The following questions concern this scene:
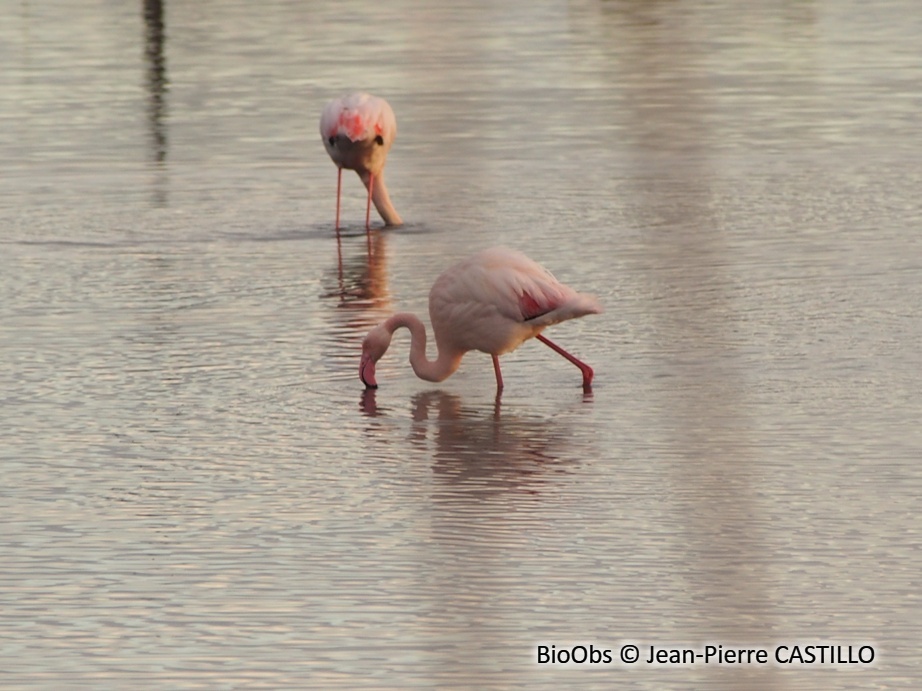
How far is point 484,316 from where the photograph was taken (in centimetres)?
949

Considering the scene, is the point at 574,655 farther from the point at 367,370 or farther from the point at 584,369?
the point at 367,370

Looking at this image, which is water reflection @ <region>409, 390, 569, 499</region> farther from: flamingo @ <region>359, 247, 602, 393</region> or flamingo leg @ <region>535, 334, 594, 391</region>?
flamingo leg @ <region>535, 334, 594, 391</region>

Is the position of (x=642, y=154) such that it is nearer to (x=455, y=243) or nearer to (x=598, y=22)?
(x=455, y=243)

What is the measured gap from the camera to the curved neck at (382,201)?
14.0 metres

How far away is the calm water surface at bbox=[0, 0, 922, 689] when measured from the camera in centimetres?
631

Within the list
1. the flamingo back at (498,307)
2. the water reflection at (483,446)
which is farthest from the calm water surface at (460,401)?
the flamingo back at (498,307)

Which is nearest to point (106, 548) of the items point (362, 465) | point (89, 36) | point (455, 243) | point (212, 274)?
point (362, 465)

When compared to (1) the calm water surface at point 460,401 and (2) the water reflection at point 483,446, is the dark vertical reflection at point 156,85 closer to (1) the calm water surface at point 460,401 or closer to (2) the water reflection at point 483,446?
(1) the calm water surface at point 460,401

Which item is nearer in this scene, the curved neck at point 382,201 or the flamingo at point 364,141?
the curved neck at point 382,201

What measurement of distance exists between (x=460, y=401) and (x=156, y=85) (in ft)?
40.1

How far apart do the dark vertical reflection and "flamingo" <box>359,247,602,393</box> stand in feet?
17.4

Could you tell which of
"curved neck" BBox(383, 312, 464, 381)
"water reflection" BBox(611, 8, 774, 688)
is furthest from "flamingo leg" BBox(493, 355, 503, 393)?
"water reflection" BBox(611, 8, 774, 688)

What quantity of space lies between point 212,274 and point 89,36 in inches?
544

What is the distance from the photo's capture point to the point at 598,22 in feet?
87.1
